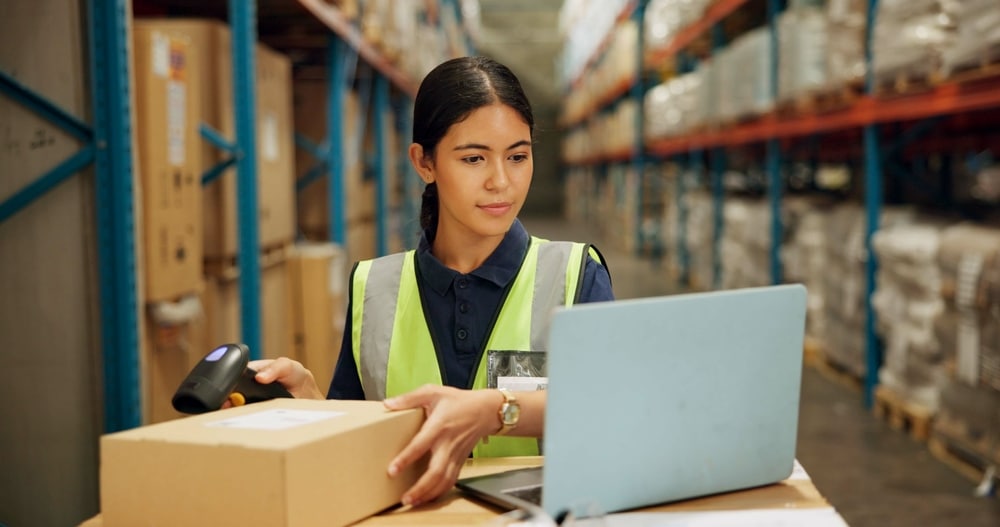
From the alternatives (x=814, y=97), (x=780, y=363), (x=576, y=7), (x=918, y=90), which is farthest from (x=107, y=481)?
(x=576, y=7)

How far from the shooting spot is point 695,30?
9.71 meters

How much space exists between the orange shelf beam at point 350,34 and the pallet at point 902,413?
299 cm

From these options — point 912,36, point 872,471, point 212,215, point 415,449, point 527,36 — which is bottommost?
point 872,471

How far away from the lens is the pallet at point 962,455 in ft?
14.0

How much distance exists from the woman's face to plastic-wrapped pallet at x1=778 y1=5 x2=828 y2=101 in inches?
188

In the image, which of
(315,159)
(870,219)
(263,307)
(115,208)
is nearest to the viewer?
(115,208)

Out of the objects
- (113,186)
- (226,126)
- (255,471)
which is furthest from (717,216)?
(255,471)

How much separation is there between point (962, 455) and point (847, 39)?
2.39 m

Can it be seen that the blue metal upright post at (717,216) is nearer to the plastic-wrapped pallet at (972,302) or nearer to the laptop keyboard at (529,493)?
the plastic-wrapped pallet at (972,302)

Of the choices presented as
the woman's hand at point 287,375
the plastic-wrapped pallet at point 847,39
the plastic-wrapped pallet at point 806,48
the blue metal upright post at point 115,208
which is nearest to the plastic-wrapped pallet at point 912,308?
the plastic-wrapped pallet at point 847,39

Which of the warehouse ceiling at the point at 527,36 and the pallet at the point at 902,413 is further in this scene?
→ the warehouse ceiling at the point at 527,36

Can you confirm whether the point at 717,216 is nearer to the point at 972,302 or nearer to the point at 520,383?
the point at 972,302

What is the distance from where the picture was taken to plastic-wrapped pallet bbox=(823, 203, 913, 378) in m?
5.95

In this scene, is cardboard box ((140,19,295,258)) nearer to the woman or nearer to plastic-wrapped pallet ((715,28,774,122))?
the woman
